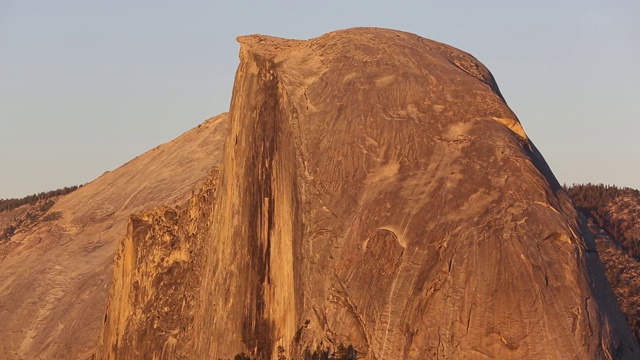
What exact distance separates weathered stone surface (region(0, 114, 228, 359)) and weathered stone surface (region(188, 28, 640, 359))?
1727cm

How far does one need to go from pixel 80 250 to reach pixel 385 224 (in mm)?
32968

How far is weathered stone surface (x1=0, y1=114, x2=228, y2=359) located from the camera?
52.8m

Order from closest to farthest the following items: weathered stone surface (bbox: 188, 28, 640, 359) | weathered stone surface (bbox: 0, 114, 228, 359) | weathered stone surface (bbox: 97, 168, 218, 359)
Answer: weathered stone surface (bbox: 188, 28, 640, 359)
weathered stone surface (bbox: 97, 168, 218, 359)
weathered stone surface (bbox: 0, 114, 228, 359)

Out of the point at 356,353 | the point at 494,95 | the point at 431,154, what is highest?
the point at 494,95

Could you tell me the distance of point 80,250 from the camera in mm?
60031

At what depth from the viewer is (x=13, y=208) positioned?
82.4 m

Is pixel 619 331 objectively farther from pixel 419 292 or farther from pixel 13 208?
pixel 13 208

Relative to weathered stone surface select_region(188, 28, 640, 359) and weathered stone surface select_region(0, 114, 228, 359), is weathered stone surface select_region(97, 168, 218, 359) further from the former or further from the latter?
weathered stone surface select_region(0, 114, 228, 359)

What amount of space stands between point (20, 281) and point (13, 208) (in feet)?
76.7

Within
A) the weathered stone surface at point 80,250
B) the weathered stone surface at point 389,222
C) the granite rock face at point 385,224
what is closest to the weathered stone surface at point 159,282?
the granite rock face at point 385,224

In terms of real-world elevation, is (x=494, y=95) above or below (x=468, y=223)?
above

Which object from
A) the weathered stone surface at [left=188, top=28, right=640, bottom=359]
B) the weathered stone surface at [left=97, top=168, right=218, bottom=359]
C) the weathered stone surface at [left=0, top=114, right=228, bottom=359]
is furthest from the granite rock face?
the weathered stone surface at [left=0, top=114, right=228, bottom=359]

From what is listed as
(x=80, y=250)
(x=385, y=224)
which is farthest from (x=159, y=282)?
(x=80, y=250)

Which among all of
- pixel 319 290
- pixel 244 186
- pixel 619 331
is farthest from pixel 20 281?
pixel 619 331
